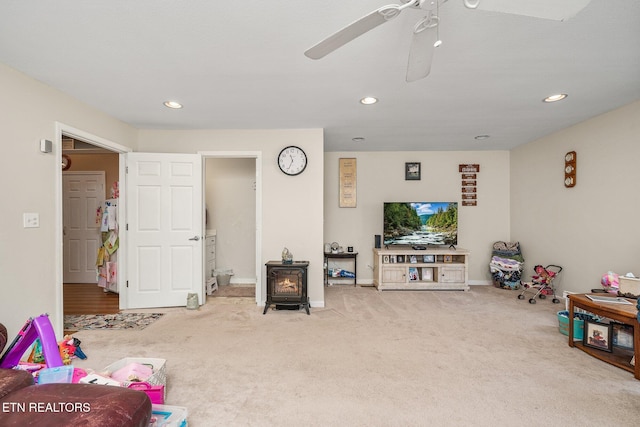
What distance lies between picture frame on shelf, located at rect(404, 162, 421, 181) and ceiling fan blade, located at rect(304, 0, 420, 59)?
4014 mm

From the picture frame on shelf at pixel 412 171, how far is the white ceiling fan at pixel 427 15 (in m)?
3.70

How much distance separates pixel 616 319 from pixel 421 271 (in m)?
2.56

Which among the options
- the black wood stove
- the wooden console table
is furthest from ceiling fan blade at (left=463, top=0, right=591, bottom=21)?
the black wood stove

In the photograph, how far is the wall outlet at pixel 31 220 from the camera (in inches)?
93.2

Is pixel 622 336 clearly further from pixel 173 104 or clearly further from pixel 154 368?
pixel 173 104

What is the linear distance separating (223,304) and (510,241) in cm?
483

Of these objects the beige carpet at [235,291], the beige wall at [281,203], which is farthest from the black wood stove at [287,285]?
the beige carpet at [235,291]

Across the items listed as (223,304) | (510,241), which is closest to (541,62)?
(510,241)

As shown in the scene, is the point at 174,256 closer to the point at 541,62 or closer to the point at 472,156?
the point at 541,62

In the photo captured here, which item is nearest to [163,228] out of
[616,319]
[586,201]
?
[616,319]

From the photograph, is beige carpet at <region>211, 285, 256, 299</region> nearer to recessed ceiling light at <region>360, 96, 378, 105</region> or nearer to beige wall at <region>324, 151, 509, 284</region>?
beige wall at <region>324, 151, 509, 284</region>

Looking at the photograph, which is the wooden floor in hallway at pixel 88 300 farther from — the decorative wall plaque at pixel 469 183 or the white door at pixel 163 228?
the decorative wall plaque at pixel 469 183

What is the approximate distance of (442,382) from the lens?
2.04 meters

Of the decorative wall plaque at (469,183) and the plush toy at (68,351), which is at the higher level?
the decorative wall plaque at (469,183)
